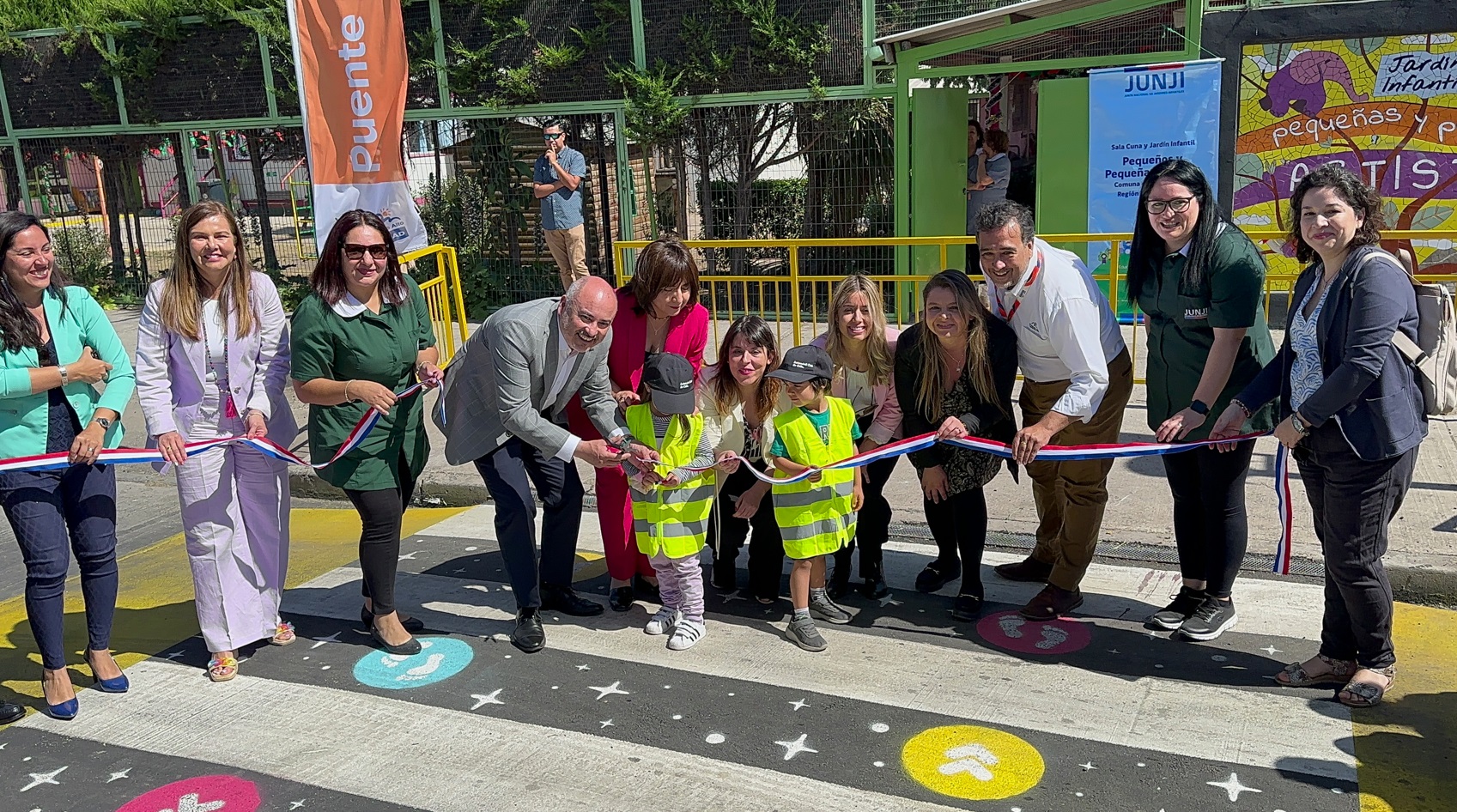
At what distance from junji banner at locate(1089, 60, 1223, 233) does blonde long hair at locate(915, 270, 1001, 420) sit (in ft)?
20.4

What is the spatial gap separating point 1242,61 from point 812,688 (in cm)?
801

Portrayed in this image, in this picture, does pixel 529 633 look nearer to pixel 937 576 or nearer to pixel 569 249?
pixel 937 576

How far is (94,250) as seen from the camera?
1573 centimetres

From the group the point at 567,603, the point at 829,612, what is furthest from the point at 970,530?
the point at 567,603

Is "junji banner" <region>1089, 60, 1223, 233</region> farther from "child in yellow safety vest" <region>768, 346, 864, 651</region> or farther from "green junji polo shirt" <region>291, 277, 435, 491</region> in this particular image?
"green junji polo shirt" <region>291, 277, 435, 491</region>

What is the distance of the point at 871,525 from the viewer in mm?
5238

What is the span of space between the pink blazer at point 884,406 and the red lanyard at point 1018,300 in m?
0.49

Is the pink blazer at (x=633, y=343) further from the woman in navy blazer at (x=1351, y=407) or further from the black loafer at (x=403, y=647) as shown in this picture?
the woman in navy blazer at (x=1351, y=407)

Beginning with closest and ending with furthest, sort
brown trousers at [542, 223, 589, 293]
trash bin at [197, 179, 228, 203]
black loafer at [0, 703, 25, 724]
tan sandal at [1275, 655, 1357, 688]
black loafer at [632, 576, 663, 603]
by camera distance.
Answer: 1. tan sandal at [1275, 655, 1357, 688]
2. black loafer at [0, 703, 25, 724]
3. black loafer at [632, 576, 663, 603]
4. brown trousers at [542, 223, 589, 293]
5. trash bin at [197, 179, 228, 203]

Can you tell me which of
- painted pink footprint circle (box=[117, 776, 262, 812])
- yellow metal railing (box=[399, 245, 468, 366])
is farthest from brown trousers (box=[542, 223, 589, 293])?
painted pink footprint circle (box=[117, 776, 262, 812])

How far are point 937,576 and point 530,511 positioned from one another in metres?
1.90

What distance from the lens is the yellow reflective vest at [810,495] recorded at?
4.67m

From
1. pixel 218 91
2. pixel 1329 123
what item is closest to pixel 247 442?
pixel 1329 123

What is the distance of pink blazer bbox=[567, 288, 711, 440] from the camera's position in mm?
5125
